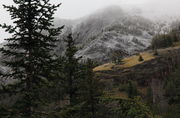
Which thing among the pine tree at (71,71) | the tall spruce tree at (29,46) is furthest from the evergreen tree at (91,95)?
the tall spruce tree at (29,46)

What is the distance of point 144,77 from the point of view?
128 m

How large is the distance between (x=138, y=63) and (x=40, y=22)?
422 feet

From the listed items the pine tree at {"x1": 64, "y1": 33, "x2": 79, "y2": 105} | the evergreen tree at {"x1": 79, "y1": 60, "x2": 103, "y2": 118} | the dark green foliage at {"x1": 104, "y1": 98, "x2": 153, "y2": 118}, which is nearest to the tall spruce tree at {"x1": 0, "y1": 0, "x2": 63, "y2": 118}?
the dark green foliage at {"x1": 104, "y1": 98, "x2": 153, "y2": 118}

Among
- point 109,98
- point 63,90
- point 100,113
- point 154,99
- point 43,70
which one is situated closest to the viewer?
point 109,98

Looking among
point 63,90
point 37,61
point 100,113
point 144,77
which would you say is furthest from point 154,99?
point 37,61

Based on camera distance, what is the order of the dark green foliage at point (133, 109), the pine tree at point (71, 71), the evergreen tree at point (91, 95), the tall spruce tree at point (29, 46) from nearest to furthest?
the dark green foliage at point (133, 109) < the tall spruce tree at point (29, 46) < the pine tree at point (71, 71) < the evergreen tree at point (91, 95)

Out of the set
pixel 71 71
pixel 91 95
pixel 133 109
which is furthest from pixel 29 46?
pixel 91 95

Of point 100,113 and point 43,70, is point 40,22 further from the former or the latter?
point 100,113

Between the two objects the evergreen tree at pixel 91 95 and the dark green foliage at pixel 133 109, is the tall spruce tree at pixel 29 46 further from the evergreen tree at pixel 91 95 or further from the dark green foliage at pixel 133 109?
A: the evergreen tree at pixel 91 95

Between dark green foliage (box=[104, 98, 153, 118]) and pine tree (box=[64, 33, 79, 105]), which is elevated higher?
pine tree (box=[64, 33, 79, 105])

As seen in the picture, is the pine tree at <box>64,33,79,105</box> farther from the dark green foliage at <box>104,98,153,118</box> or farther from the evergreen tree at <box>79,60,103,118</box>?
the dark green foliage at <box>104,98,153,118</box>

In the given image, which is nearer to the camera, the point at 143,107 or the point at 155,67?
the point at 143,107

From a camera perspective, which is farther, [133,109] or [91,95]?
[91,95]

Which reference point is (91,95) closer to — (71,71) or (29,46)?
(71,71)
